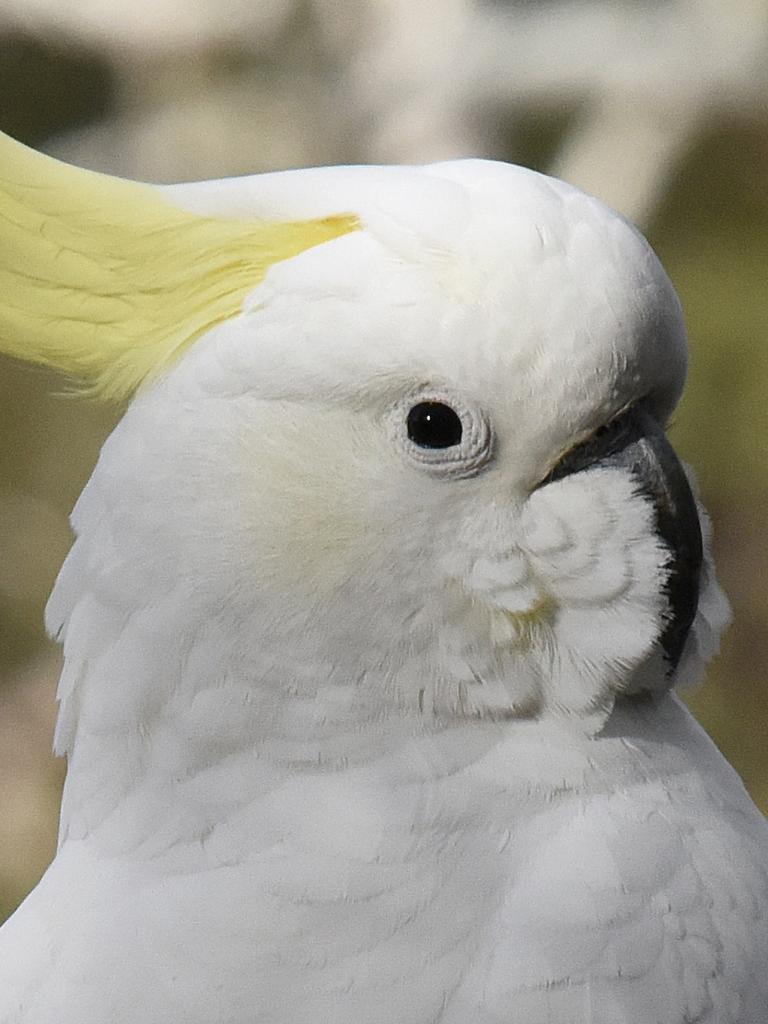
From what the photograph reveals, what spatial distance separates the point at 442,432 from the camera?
90 cm

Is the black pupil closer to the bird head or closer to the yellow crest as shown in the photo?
the bird head

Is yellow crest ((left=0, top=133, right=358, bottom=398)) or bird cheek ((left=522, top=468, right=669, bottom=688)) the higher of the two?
yellow crest ((left=0, top=133, right=358, bottom=398))

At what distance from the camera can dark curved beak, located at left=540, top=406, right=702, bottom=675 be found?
92cm

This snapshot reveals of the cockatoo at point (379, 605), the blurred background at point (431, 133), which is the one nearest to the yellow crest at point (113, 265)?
the cockatoo at point (379, 605)

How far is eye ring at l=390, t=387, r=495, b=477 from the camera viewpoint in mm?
894

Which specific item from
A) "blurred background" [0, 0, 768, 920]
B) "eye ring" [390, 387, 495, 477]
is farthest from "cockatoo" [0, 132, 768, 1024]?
"blurred background" [0, 0, 768, 920]

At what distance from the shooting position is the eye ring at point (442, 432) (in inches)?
35.2

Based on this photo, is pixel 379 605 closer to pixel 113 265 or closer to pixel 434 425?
pixel 434 425

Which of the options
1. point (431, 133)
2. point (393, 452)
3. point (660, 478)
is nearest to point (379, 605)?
point (393, 452)

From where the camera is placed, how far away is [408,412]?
90 cm

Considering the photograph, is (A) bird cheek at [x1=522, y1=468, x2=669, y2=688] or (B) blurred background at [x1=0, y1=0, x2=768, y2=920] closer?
(A) bird cheek at [x1=522, y1=468, x2=669, y2=688]

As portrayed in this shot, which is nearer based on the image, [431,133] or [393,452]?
[393,452]

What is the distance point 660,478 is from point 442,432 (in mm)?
167

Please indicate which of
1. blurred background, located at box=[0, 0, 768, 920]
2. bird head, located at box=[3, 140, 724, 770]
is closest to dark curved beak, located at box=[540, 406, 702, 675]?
bird head, located at box=[3, 140, 724, 770]
